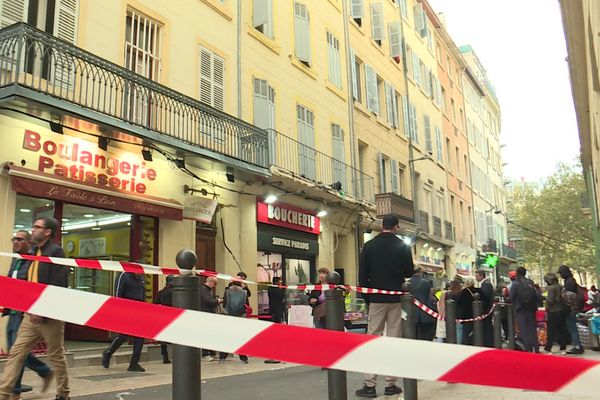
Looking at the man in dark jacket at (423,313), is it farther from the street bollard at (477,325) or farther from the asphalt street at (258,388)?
the asphalt street at (258,388)

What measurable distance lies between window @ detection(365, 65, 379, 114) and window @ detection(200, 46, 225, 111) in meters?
9.86

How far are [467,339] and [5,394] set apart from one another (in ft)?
24.5

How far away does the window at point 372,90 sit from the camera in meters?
23.8

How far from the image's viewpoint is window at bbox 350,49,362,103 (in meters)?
22.4

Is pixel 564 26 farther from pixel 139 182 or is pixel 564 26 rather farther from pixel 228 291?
pixel 139 182

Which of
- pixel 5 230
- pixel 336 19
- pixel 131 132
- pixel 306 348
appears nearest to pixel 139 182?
pixel 131 132

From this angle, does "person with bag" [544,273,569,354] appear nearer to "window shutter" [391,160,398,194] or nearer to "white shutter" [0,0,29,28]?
"white shutter" [0,0,29,28]

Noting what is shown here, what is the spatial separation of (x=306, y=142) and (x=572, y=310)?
30.8 feet

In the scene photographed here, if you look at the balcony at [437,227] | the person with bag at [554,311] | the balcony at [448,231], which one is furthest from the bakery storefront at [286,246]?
the balcony at [448,231]

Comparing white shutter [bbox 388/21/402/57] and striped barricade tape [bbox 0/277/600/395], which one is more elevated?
white shutter [bbox 388/21/402/57]

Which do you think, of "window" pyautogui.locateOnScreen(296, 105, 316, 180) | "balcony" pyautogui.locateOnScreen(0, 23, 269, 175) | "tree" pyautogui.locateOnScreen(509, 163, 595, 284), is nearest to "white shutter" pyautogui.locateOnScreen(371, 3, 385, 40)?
"window" pyautogui.locateOnScreen(296, 105, 316, 180)

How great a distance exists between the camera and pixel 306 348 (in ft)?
6.40

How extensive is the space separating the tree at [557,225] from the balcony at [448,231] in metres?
18.3

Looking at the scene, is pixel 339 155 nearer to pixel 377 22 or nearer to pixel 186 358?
pixel 377 22
